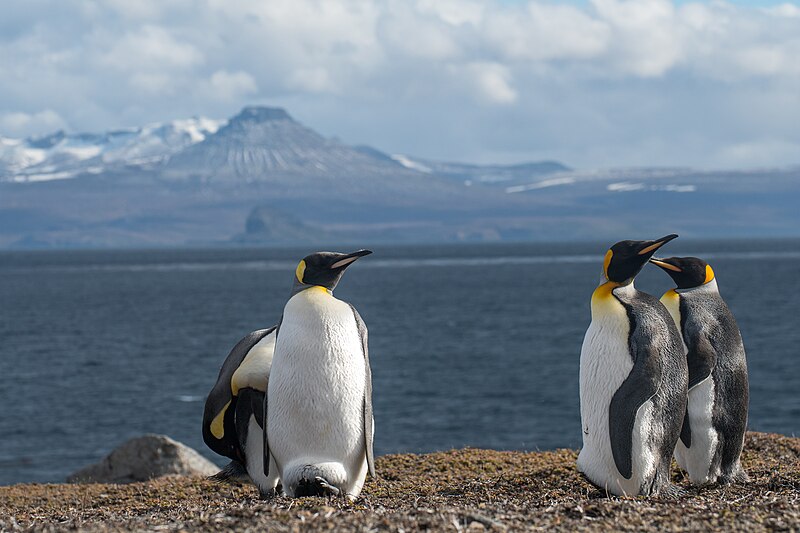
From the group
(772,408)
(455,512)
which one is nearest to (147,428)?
(772,408)

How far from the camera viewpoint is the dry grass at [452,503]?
6555 mm

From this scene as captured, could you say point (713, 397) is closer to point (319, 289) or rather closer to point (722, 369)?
point (722, 369)

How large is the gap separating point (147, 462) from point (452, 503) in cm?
777

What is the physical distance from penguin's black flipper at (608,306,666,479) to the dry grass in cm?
36

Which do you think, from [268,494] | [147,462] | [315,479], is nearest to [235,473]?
[268,494]

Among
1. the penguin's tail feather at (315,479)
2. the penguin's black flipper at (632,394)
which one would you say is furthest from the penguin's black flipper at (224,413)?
the penguin's black flipper at (632,394)

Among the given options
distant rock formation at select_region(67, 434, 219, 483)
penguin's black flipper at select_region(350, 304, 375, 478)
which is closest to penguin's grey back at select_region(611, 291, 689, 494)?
penguin's black flipper at select_region(350, 304, 375, 478)

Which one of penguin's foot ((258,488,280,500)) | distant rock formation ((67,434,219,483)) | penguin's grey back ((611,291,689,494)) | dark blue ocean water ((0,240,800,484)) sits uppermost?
penguin's grey back ((611,291,689,494))

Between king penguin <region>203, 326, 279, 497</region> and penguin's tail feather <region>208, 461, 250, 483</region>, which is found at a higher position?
king penguin <region>203, 326, 279, 497</region>

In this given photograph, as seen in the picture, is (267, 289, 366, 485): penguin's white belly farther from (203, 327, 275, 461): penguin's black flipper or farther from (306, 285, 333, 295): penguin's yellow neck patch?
(203, 327, 275, 461): penguin's black flipper

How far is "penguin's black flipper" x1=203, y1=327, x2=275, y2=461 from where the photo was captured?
29.3ft

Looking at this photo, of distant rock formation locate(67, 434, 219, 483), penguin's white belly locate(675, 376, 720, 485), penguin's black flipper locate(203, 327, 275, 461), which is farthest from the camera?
distant rock formation locate(67, 434, 219, 483)

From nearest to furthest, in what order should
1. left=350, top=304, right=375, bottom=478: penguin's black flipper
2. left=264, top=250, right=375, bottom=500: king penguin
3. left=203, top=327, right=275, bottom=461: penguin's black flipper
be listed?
left=264, top=250, right=375, bottom=500: king penguin → left=350, top=304, right=375, bottom=478: penguin's black flipper → left=203, top=327, right=275, bottom=461: penguin's black flipper

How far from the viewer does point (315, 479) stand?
8.60 metres
